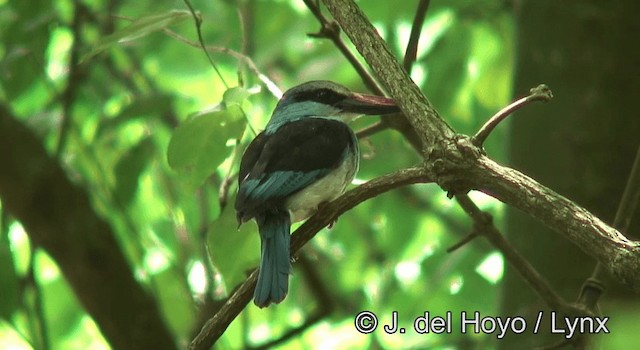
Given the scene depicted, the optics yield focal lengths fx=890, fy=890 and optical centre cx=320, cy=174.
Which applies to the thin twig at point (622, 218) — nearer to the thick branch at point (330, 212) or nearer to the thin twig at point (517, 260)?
the thin twig at point (517, 260)

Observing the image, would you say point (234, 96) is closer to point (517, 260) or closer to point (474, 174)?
point (474, 174)

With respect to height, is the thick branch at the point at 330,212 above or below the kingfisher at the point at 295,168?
above

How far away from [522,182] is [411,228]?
7.66ft

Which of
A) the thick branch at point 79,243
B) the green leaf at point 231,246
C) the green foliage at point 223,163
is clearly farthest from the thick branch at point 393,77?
the thick branch at point 79,243

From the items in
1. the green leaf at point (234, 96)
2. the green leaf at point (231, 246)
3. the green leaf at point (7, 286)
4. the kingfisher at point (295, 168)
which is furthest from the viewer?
the green leaf at point (7, 286)

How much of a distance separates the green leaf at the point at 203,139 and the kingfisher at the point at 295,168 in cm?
18

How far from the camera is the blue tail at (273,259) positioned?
231 centimetres

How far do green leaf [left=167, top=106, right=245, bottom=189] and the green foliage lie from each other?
1.5 inches

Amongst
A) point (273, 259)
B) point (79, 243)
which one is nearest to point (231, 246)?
point (273, 259)

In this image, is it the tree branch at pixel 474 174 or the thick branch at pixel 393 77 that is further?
the thick branch at pixel 393 77

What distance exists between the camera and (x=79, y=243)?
3.66 meters

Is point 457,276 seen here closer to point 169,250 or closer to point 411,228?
point 411,228

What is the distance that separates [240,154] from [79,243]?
80cm

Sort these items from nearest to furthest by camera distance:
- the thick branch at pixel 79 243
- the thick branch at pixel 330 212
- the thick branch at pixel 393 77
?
the thick branch at pixel 393 77 < the thick branch at pixel 330 212 < the thick branch at pixel 79 243
